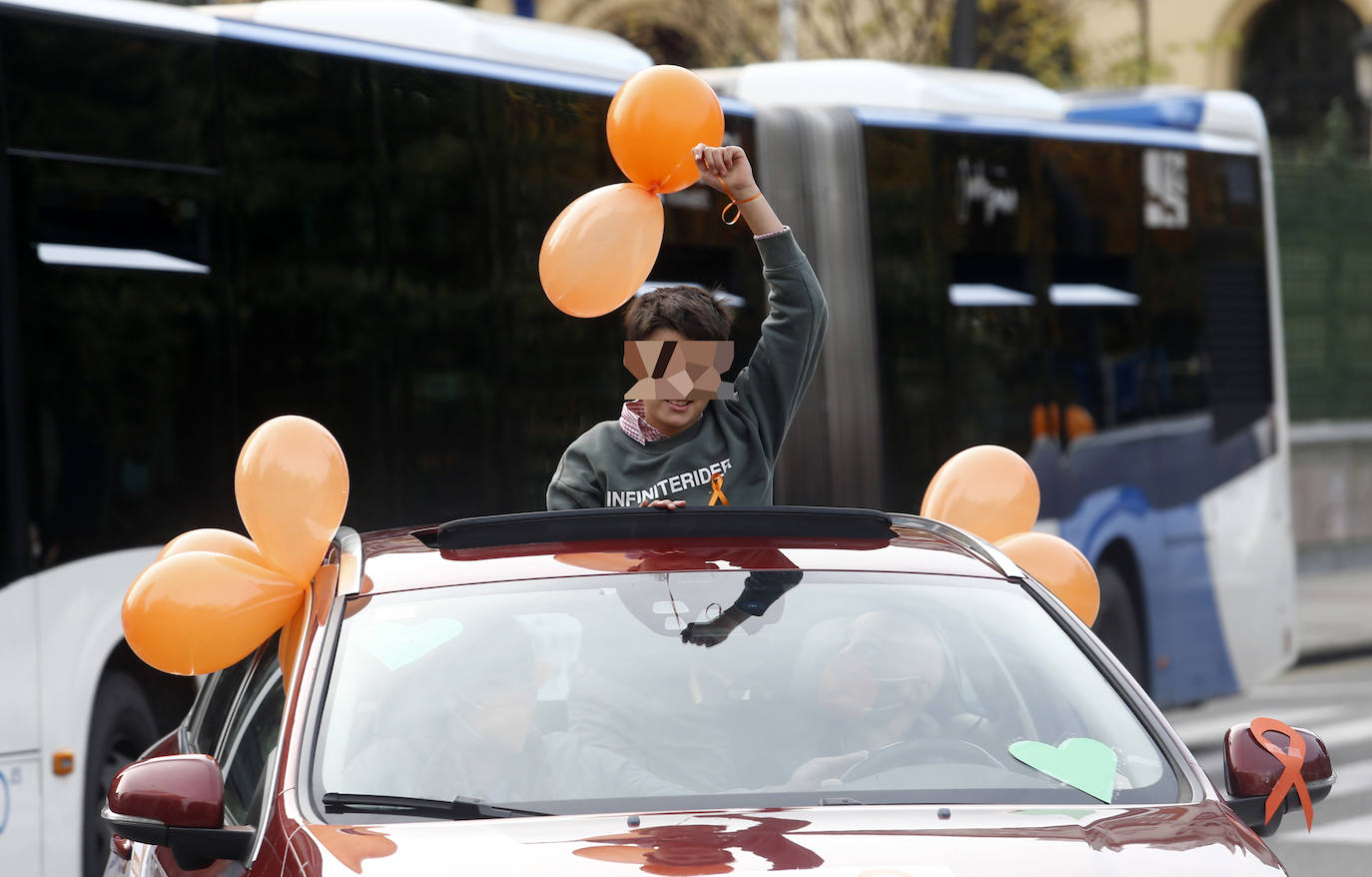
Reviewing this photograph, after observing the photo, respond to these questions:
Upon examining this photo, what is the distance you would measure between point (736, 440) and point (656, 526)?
0.74 m

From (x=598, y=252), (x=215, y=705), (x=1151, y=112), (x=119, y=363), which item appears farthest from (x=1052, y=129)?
(x=215, y=705)

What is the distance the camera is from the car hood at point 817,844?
2.94m

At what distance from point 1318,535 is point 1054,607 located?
19.9m

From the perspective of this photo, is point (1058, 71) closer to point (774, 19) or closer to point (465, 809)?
point (774, 19)

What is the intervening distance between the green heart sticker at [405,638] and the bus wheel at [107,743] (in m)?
3.27

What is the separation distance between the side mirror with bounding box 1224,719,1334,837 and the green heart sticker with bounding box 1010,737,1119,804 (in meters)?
0.23

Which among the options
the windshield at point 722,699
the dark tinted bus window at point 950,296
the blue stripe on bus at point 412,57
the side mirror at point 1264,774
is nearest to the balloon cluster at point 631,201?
the windshield at point 722,699

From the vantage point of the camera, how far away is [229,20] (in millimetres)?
7297

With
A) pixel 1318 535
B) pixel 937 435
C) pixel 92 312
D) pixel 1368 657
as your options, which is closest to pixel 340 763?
pixel 92 312

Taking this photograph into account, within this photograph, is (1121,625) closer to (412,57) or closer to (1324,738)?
(1324,738)

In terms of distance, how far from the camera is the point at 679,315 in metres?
4.55

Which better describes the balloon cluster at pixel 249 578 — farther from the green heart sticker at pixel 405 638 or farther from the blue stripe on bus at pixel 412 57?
the blue stripe on bus at pixel 412 57

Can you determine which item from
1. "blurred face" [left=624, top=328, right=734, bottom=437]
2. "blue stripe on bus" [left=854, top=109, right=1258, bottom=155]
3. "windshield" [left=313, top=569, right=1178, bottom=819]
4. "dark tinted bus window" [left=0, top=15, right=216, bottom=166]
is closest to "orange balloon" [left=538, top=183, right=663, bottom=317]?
"blurred face" [left=624, top=328, right=734, bottom=437]

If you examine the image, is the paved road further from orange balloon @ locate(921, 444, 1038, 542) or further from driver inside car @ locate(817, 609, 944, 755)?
driver inside car @ locate(817, 609, 944, 755)
